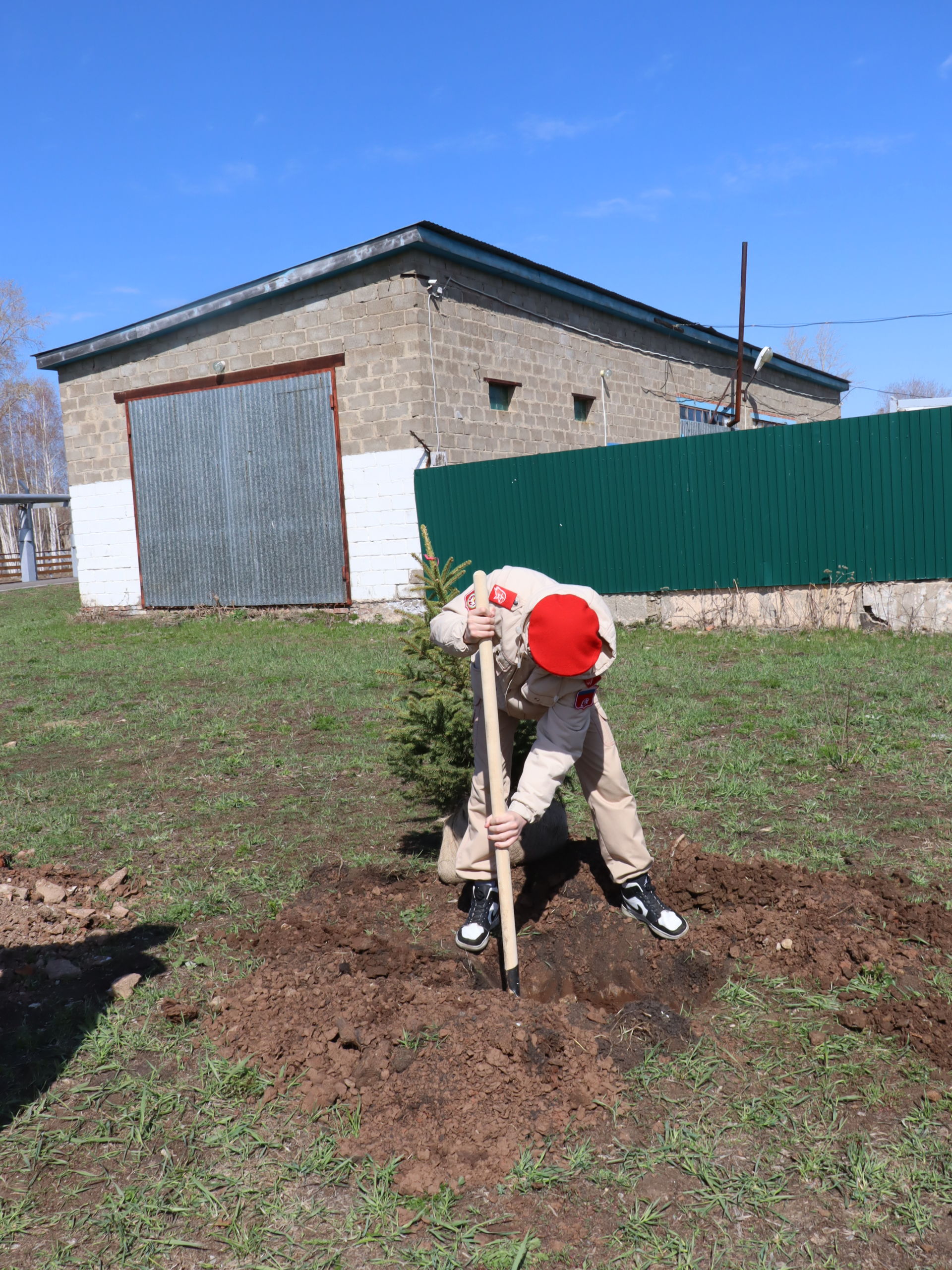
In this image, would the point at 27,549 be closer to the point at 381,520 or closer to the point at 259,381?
the point at 259,381

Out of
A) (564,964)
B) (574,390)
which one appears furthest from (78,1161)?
(574,390)

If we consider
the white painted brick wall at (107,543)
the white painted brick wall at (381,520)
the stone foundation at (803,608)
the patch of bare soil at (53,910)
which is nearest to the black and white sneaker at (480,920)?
the patch of bare soil at (53,910)

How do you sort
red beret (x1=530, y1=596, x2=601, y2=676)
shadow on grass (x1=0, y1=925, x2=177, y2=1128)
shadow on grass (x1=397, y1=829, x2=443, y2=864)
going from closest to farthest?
shadow on grass (x1=0, y1=925, x2=177, y2=1128)
red beret (x1=530, y1=596, x2=601, y2=676)
shadow on grass (x1=397, y1=829, x2=443, y2=864)

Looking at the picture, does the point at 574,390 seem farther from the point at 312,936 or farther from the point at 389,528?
the point at 312,936

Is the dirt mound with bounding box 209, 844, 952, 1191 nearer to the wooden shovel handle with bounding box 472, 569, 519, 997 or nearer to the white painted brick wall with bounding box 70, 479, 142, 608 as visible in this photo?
the wooden shovel handle with bounding box 472, 569, 519, 997

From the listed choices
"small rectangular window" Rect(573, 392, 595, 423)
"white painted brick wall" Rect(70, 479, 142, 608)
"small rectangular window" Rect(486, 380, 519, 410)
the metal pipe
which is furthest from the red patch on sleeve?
A: the metal pipe

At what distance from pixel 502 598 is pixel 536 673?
299mm

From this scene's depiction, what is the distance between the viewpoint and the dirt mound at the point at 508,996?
2623 millimetres

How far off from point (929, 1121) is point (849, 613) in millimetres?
9047

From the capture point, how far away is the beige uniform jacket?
3.34 m

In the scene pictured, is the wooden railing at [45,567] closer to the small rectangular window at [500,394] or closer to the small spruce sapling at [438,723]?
the small rectangular window at [500,394]

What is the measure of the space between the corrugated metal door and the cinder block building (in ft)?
0.10

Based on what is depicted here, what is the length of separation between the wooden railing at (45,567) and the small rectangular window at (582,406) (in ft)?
74.3

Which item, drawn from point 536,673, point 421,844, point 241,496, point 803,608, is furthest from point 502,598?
point 241,496
